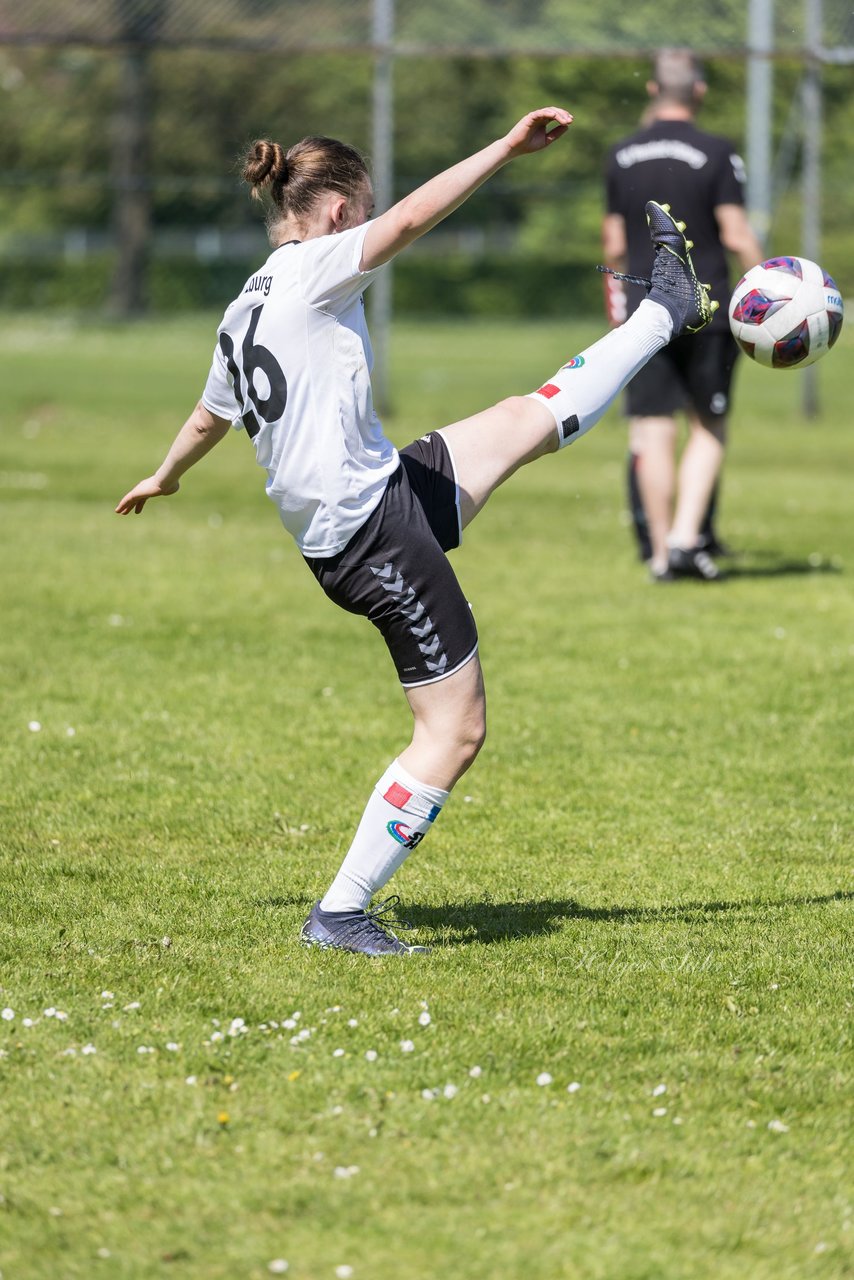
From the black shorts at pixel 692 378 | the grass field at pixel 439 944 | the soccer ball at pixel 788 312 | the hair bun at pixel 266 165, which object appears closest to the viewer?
the grass field at pixel 439 944

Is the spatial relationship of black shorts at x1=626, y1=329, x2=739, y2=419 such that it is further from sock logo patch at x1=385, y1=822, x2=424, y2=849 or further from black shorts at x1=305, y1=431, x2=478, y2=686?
sock logo patch at x1=385, y1=822, x2=424, y2=849

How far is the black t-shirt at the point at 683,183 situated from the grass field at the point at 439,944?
6.54 ft

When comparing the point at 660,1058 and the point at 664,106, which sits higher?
the point at 664,106

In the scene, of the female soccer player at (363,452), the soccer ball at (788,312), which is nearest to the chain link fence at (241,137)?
the soccer ball at (788,312)

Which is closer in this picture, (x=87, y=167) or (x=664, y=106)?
(x=664, y=106)

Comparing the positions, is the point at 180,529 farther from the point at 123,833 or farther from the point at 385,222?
the point at 385,222

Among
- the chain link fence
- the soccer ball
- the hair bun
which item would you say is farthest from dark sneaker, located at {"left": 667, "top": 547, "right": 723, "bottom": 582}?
the chain link fence

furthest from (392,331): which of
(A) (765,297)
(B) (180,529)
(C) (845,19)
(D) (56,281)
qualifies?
(A) (765,297)

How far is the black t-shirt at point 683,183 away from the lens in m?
10.1

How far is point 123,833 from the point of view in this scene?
18.8 feet

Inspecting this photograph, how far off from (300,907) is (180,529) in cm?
757

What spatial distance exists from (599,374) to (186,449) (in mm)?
1202

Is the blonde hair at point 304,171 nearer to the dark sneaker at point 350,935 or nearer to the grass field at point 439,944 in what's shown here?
the dark sneaker at point 350,935

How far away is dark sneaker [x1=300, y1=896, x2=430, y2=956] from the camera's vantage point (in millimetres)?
4574
